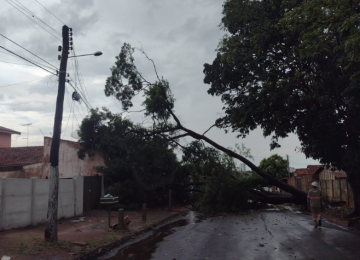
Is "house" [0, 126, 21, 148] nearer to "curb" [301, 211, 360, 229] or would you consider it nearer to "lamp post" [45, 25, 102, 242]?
"lamp post" [45, 25, 102, 242]

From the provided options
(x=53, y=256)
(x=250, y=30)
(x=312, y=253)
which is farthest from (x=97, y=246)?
(x=250, y=30)

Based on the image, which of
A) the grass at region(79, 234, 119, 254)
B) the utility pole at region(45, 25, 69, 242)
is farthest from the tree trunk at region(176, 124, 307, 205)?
the grass at region(79, 234, 119, 254)

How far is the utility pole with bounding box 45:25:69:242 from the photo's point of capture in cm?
960

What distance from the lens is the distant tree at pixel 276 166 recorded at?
62.3 metres

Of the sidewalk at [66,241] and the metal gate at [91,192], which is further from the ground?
the metal gate at [91,192]

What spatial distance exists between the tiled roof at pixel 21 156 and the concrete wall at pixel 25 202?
12.4 m

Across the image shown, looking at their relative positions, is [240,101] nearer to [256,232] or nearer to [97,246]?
[256,232]

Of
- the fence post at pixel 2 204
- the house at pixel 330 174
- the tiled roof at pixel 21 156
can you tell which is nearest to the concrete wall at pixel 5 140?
the tiled roof at pixel 21 156

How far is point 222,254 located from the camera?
333 inches

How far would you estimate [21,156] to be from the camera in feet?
95.7

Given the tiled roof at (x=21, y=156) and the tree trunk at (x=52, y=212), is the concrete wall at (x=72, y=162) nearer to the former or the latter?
the tiled roof at (x=21, y=156)

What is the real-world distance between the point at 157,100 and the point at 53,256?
45.2 feet

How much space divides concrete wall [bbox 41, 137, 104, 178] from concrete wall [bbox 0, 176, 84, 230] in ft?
33.8

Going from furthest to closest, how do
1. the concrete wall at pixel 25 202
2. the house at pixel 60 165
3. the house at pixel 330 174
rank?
the house at pixel 330 174, the house at pixel 60 165, the concrete wall at pixel 25 202
